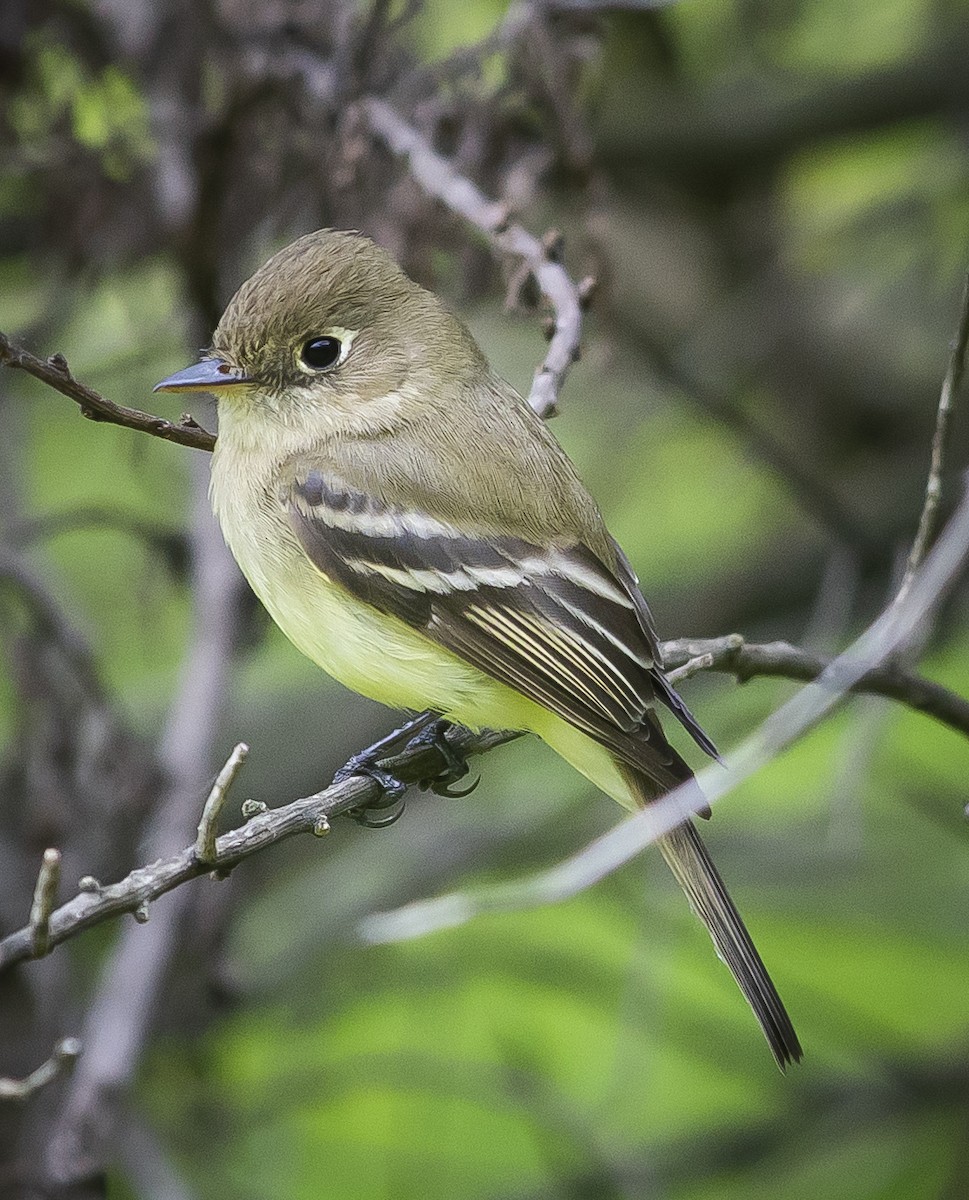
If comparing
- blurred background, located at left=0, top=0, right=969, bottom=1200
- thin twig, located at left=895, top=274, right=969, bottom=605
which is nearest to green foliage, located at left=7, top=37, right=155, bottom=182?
blurred background, located at left=0, top=0, right=969, bottom=1200

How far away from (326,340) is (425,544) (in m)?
0.53

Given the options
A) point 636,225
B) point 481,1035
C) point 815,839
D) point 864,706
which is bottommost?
point 481,1035

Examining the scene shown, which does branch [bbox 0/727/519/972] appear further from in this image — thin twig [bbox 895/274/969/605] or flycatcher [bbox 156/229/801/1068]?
thin twig [bbox 895/274/969/605]

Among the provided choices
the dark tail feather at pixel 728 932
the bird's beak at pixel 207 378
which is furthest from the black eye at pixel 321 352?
the dark tail feather at pixel 728 932

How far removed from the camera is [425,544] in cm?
321

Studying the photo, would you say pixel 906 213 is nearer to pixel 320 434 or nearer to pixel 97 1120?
pixel 320 434

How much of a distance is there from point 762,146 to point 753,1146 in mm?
3083

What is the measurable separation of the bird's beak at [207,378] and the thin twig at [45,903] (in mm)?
1340

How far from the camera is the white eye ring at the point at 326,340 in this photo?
337cm

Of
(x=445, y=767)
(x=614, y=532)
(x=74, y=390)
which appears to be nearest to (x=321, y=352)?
(x=445, y=767)

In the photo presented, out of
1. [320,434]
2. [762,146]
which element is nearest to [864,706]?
[320,434]

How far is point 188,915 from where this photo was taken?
3.97 metres

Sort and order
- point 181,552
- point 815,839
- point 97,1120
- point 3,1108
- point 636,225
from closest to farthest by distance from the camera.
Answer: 1. point 97,1120
2. point 181,552
3. point 3,1108
4. point 815,839
5. point 636,225

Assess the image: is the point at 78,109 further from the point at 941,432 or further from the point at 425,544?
the point at 941,432
